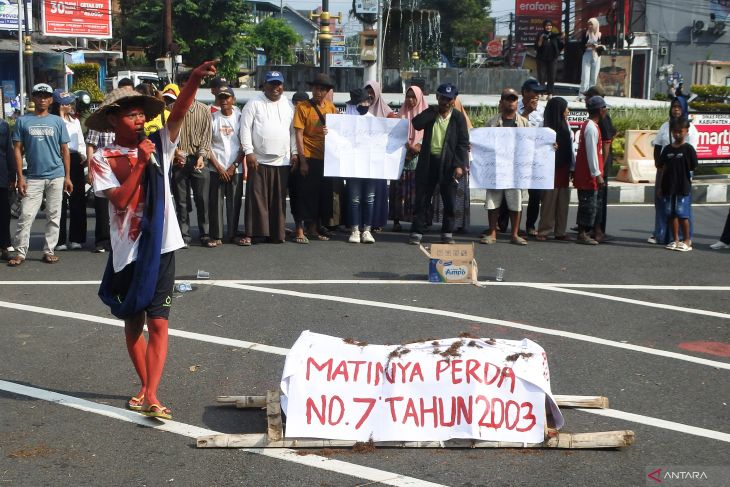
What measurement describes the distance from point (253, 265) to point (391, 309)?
2.45 meters

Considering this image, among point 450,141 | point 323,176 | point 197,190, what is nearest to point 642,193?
point 450,141

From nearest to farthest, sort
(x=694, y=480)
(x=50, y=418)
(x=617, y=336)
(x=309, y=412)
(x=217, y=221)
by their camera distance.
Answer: (x=694, y=480) < (x=309, y=412) < (x=50, y=418) < (x=617, y=336) < (x=217, y=221)

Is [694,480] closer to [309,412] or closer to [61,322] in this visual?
[309,412]

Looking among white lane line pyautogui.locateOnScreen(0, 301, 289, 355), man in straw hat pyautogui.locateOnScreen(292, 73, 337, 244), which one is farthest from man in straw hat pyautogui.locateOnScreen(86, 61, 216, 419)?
man in straw hat pyautogui.locateOnScreen(292, 73, 337, 244)

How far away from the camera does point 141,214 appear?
6023 millimetres

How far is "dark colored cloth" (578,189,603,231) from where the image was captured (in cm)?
1266

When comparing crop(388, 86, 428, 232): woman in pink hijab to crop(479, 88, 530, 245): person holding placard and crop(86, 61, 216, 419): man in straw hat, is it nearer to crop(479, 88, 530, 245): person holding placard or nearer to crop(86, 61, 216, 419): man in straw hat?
crop(479, 88, 530, 245): person holding placard

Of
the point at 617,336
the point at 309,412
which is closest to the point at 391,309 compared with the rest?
the point at 617,336

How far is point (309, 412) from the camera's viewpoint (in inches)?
223

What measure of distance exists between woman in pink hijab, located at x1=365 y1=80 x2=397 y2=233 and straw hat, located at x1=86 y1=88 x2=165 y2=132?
6.98 m

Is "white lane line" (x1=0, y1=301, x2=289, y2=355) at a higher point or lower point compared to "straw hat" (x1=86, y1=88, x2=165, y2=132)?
lower

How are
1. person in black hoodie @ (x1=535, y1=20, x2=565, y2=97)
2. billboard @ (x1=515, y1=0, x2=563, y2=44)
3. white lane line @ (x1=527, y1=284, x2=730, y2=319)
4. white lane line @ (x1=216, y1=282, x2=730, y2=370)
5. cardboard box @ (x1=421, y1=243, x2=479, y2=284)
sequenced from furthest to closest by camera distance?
billboard @ (x1=515, y1=0, x2=563, y2=44) → person in black hoodie @ (x1=535, y1=20, x2=565, y2=97) → cardboard box @ (x1=421, y1=243, x2=479, y2=284) → white lane line @ (x1=527, y1=284, x2=730, y2=319) → white lane line @ (x1=216, y1=282, x2=730, y2=370)

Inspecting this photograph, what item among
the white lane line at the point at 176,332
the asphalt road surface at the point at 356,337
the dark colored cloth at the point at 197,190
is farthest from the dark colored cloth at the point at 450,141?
the white lane line at the point at 176,332

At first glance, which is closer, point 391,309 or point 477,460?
point 477,460
